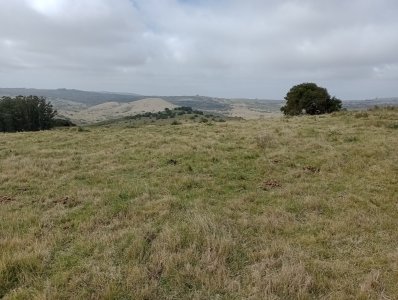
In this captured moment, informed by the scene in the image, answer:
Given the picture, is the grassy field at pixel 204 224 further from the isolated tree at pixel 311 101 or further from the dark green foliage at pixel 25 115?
the dark green foliage at pixel 25 115

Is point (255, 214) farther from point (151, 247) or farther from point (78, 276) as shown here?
point (78, 276)

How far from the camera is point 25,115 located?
66.5m

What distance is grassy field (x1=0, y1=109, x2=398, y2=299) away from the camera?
588cm

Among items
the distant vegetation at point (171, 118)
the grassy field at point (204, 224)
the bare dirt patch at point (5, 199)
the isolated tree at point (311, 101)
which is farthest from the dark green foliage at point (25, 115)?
the bare dirt patch at point (5, 199)

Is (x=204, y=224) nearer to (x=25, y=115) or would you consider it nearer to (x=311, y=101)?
(x=311, y=101)

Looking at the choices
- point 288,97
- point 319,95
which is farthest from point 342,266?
point 288,97

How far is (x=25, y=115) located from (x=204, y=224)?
67.3 metres

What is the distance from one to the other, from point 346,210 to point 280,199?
1.82 metres

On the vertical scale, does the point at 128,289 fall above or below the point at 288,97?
below

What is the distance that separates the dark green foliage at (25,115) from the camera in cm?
6432

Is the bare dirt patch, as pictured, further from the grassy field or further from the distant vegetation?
the distant vegetation

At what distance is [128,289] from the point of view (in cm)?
569

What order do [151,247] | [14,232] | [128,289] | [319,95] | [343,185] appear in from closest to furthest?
[128,289], [151,247], [14,232], [343,185], [319,95]

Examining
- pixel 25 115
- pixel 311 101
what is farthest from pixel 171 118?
pixel 311 101
